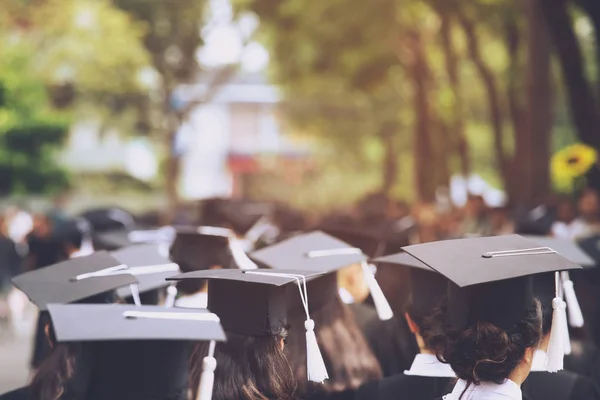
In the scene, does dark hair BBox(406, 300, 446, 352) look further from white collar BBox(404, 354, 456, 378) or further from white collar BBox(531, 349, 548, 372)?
white collar BBox(531, 349, 548, 372)

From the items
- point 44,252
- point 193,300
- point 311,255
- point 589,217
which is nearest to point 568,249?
point 311,255

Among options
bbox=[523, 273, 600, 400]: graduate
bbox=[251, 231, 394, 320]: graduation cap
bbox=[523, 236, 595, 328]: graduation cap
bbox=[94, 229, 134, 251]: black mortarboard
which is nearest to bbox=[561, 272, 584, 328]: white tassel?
bbox=[523, 236, 595, 328]: graduation cap

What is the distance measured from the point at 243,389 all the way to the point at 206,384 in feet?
0.47

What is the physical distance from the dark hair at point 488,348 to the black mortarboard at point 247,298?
0.70 meters

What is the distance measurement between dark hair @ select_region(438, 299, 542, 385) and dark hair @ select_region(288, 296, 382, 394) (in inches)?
46.2

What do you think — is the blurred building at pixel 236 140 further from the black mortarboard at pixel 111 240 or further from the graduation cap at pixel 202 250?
the graduation cap at pixel 202 250

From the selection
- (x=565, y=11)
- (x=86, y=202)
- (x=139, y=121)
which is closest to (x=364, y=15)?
(x=565, y=11)

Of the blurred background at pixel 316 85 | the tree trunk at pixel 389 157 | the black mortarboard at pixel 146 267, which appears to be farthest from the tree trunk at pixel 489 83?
the black mortarboard at pixel 146 267

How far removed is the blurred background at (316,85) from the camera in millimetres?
15992

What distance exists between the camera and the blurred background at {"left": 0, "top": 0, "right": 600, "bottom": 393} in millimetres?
15992

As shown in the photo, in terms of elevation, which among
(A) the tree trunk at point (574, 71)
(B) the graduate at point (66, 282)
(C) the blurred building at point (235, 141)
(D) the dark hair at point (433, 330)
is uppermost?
(A) the tree trunk at point (574, 71)

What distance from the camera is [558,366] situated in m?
3.92

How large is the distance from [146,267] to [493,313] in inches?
88.8

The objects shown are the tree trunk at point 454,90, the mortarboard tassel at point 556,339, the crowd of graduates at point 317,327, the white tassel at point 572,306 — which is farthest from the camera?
the tree trunk at point 454,90
